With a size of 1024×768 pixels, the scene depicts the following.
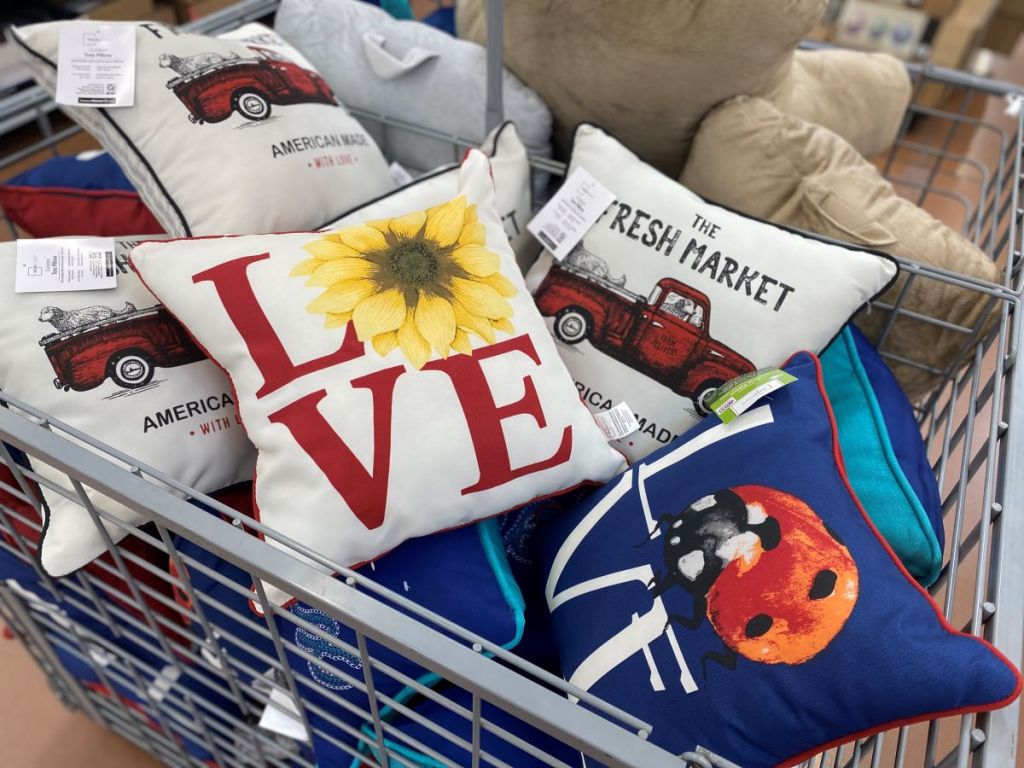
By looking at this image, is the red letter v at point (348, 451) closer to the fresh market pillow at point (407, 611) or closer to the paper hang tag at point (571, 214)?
the fresh market pillow at point (407, 611)

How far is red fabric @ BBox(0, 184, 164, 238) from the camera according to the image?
92cm

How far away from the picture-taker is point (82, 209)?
92cm

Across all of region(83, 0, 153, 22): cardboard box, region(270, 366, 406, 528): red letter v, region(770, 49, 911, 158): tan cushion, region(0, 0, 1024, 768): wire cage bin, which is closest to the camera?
region(0, 0, 1024, 768): wire cage bin

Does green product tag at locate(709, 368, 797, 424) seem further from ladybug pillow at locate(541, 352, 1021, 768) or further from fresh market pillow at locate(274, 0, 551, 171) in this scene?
fresh market pillow at locate(274, 0, 551, 171)

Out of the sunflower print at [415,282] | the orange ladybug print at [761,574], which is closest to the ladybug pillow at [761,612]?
the orange ladybug print at [761,574]

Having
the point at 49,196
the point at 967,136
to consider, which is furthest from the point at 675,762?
the point at 967,136

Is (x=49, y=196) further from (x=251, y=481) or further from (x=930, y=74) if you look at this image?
(x=930, y=74)

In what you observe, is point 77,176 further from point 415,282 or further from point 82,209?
point 415,282

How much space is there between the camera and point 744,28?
2.93 feet

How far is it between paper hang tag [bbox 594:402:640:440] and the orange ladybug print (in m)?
0.15

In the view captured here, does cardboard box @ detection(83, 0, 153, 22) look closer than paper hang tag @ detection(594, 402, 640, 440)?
No

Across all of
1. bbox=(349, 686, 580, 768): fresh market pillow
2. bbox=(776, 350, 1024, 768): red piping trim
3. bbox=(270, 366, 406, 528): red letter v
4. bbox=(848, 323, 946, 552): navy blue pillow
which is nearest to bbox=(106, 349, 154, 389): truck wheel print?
bbox=(270, 366, 406, 528): red letter v

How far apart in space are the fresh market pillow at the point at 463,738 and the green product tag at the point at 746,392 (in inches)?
12.8

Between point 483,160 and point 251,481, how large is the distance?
418mm
